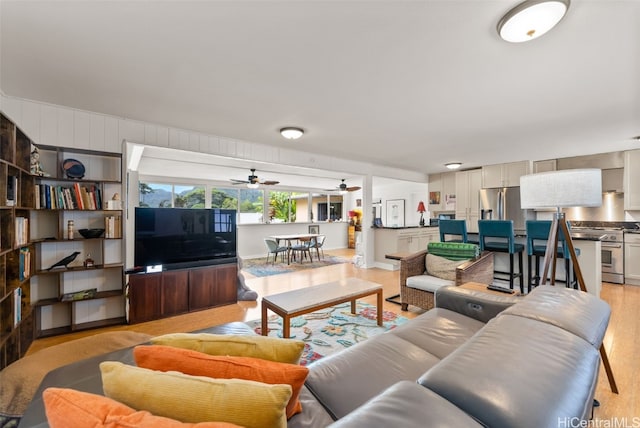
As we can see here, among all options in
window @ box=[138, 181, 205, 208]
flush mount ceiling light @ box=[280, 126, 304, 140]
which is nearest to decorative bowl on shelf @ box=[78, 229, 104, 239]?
flush mount ceiling light @ box=[280, 126, 304, 140]

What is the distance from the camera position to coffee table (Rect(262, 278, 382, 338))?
91.0 inches

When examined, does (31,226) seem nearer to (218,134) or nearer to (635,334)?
(218,134)

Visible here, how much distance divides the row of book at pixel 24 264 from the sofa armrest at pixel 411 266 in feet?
12.3

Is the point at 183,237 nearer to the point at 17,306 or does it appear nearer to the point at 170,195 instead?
the point at 17,306

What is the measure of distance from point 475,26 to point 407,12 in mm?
466

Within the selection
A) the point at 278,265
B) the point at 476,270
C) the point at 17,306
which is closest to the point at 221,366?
the point at 17,306

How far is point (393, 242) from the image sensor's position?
5875 mm

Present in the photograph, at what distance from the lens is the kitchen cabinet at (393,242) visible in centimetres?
587

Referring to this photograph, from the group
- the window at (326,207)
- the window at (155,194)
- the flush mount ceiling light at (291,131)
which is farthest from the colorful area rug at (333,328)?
the window at (326,207)

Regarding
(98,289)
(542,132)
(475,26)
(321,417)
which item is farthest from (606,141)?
(98,289)

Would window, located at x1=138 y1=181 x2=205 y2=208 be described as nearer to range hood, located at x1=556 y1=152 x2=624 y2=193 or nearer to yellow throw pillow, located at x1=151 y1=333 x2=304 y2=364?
yellow throw pillow, located at x1=151 y1=333 x2=304 y2=364

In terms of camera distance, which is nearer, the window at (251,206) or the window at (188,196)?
the window at (188,196)

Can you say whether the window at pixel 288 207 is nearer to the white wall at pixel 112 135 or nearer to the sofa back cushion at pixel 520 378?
the white wall at pixel 112 135

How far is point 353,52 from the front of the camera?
189 cm
